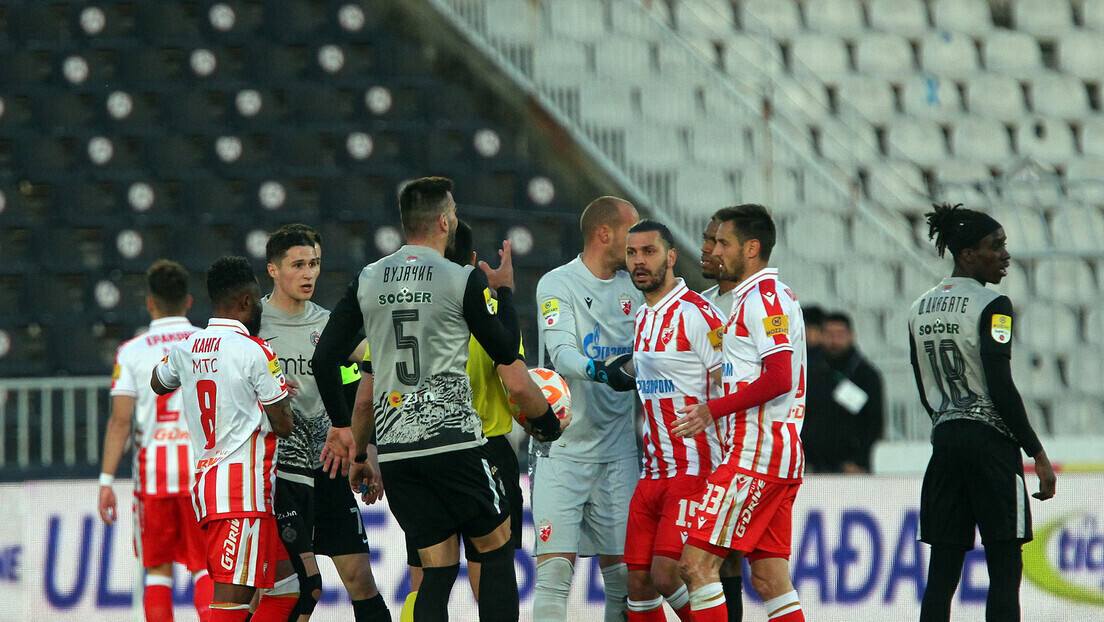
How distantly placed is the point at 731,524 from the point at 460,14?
29.0 ft

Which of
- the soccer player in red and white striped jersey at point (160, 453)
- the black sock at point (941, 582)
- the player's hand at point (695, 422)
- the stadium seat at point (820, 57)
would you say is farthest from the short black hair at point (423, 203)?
the stadium seat at point (820, 57)

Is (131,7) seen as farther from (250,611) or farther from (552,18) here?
(250,611)

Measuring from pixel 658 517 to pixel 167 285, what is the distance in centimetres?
311

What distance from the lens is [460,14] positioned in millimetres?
12898

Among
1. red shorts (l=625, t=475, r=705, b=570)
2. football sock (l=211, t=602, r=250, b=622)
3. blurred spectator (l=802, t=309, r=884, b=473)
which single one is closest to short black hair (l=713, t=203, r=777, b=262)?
red shorts (l=625, t=475, r=705, b=570)

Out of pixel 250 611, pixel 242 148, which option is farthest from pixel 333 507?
pixel 242 148

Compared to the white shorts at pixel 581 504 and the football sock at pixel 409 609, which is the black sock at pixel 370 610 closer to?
the football sock at pixel 409 609

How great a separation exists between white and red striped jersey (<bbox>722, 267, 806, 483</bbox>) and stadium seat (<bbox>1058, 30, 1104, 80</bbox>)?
37.6 feet

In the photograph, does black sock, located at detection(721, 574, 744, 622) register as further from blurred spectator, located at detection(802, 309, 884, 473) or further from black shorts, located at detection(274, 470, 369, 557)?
blurred spectator, located at detection(802, 309, 884, 473)

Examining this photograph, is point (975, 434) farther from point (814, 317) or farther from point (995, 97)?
point (995, 97)

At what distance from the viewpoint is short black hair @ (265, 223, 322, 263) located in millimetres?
5980

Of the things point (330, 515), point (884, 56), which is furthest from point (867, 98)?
point (330, 515)

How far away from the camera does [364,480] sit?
5.78 m

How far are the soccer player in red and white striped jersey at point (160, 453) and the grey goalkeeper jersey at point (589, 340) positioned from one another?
2067mm
